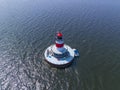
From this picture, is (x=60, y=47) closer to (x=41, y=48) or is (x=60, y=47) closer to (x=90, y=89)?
(x=41, y=48)

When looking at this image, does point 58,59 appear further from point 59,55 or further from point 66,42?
point 66,42

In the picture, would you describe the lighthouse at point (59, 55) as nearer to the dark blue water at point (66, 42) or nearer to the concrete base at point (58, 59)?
the concrete base at point (58, 59)

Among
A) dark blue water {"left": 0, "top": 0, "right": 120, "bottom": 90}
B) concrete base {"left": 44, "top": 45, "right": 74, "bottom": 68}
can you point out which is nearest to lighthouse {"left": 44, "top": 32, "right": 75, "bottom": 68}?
concrete base {"left": 44, "top": 45, "right": 74, "bottom": 68}

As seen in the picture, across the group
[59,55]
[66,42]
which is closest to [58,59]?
[59,55]

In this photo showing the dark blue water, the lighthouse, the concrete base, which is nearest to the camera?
the dark blue water

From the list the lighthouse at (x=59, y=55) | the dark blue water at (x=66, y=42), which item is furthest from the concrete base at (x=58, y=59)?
the dark blue water at (x=66, y=42)

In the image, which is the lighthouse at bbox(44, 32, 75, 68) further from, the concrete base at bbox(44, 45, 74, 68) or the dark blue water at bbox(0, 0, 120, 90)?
the dark blue water at bbox(0, 0, 120, 90)
